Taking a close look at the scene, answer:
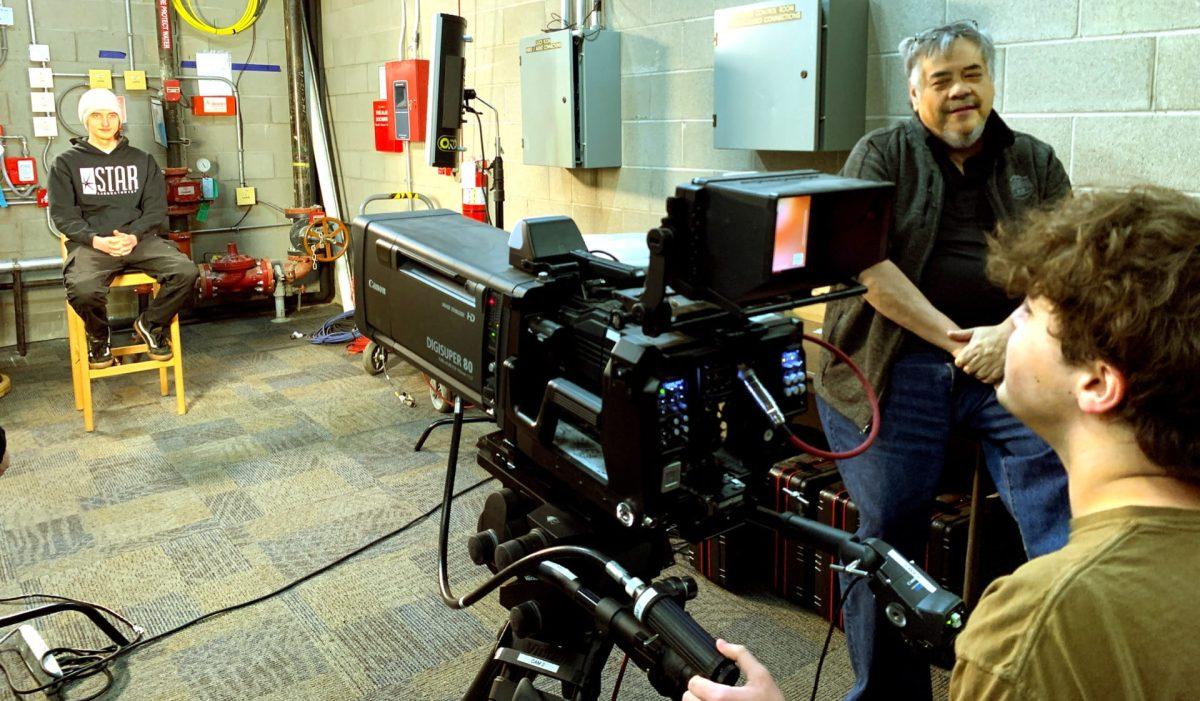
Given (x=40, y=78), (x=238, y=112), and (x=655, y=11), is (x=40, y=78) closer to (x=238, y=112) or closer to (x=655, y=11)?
(x=238, y=112)

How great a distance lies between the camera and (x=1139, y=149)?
2.17 metres

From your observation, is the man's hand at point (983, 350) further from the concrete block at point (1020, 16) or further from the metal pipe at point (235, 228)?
the metal pipe at point (235, 228)

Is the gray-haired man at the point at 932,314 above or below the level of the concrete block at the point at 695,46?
below

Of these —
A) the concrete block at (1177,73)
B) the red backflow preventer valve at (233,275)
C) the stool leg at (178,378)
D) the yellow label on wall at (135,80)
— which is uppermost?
the yellow label on wall at (135,80)

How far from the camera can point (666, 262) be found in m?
0.93

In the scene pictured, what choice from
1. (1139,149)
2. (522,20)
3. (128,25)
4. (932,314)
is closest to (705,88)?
(522,20)

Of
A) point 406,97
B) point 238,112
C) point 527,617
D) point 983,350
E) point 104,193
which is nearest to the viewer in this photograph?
point 527,617

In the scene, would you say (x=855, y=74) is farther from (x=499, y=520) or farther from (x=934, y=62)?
(x=499, y=520)

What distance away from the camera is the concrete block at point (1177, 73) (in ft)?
6.73

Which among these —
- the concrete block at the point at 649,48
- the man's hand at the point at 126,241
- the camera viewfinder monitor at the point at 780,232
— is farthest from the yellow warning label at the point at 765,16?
the man's hand at the point at 126,241

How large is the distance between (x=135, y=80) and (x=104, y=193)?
48.9 inches

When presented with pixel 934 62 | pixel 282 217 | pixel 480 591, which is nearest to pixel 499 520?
pixel 480 591

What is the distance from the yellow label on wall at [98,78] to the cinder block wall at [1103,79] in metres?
4.43

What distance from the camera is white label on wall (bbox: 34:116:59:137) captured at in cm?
514
